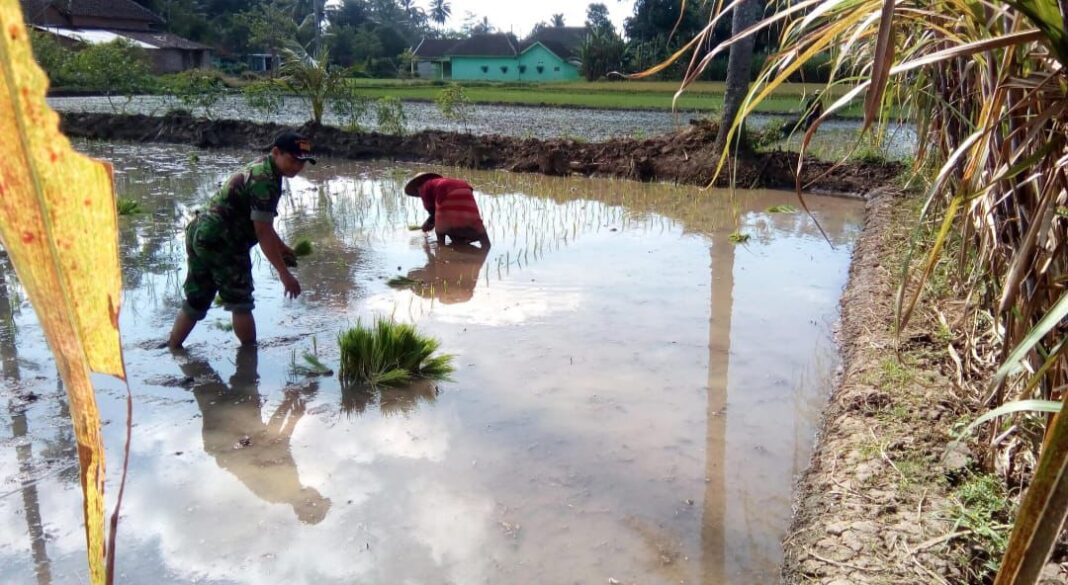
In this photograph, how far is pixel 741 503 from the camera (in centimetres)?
287

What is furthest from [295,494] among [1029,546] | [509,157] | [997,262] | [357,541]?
[509,157]

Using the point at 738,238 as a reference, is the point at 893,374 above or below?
below

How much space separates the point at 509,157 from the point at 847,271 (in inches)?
262

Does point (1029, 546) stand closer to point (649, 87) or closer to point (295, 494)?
point (295, 494)

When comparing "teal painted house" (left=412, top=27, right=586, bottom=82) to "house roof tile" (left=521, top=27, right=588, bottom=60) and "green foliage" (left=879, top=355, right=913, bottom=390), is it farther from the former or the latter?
"green foliage" (left=879, top=355, right=913, bottom=390)

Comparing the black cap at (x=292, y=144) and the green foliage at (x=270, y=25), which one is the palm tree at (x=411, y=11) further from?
the black cap at (x=292, y=144)

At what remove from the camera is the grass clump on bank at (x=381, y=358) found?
385 cm

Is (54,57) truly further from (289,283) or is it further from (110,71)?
(289,283)

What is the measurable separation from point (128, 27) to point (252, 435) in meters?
41.0

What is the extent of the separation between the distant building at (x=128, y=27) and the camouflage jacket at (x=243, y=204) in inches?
1270

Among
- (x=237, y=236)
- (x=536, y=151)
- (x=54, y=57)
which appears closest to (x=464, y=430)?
(x=237, y=236)

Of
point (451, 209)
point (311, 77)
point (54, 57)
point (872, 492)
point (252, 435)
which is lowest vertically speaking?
point (252, 435)

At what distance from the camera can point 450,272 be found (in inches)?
240

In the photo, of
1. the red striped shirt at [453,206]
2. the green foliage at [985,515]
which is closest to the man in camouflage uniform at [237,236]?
the red striped shirt at [453,206]
